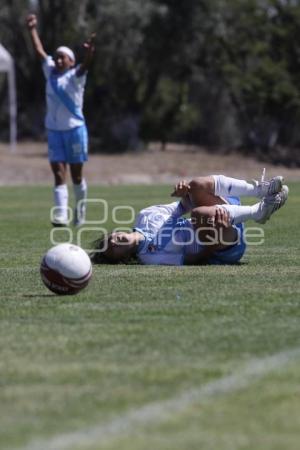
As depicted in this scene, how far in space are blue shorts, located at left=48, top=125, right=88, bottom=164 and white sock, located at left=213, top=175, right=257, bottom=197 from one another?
716 centimetres

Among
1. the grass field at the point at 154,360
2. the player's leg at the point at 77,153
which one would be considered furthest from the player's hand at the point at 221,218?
the player's leg at the point at 77,153

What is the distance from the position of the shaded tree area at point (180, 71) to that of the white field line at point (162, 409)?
130 ft

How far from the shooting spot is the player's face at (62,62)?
60.1 feet

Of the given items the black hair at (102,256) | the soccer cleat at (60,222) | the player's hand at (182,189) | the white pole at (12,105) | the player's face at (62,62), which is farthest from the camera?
the white pole at (12,105)

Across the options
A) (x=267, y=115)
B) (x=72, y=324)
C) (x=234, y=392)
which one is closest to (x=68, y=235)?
(x=72, y=324)

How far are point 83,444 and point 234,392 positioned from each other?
1138 millimetres

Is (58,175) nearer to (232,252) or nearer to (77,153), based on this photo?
(77,153)

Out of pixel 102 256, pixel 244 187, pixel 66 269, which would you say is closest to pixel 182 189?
pixel 244 187

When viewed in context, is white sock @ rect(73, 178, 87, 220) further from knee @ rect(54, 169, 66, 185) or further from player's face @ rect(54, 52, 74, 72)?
player's face @ rect(54, 52, 74, 72)

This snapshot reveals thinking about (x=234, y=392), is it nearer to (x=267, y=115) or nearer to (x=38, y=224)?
(x=38, y=224)

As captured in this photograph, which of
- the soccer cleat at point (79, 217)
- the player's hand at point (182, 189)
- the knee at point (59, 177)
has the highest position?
the player's hand at point (182, 189)

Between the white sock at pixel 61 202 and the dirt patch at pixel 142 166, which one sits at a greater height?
the white sock at pixel 61 202

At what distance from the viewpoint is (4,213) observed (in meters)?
21.6

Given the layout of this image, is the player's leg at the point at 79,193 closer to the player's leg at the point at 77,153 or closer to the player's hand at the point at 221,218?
the player's leg at the point at 77,153
